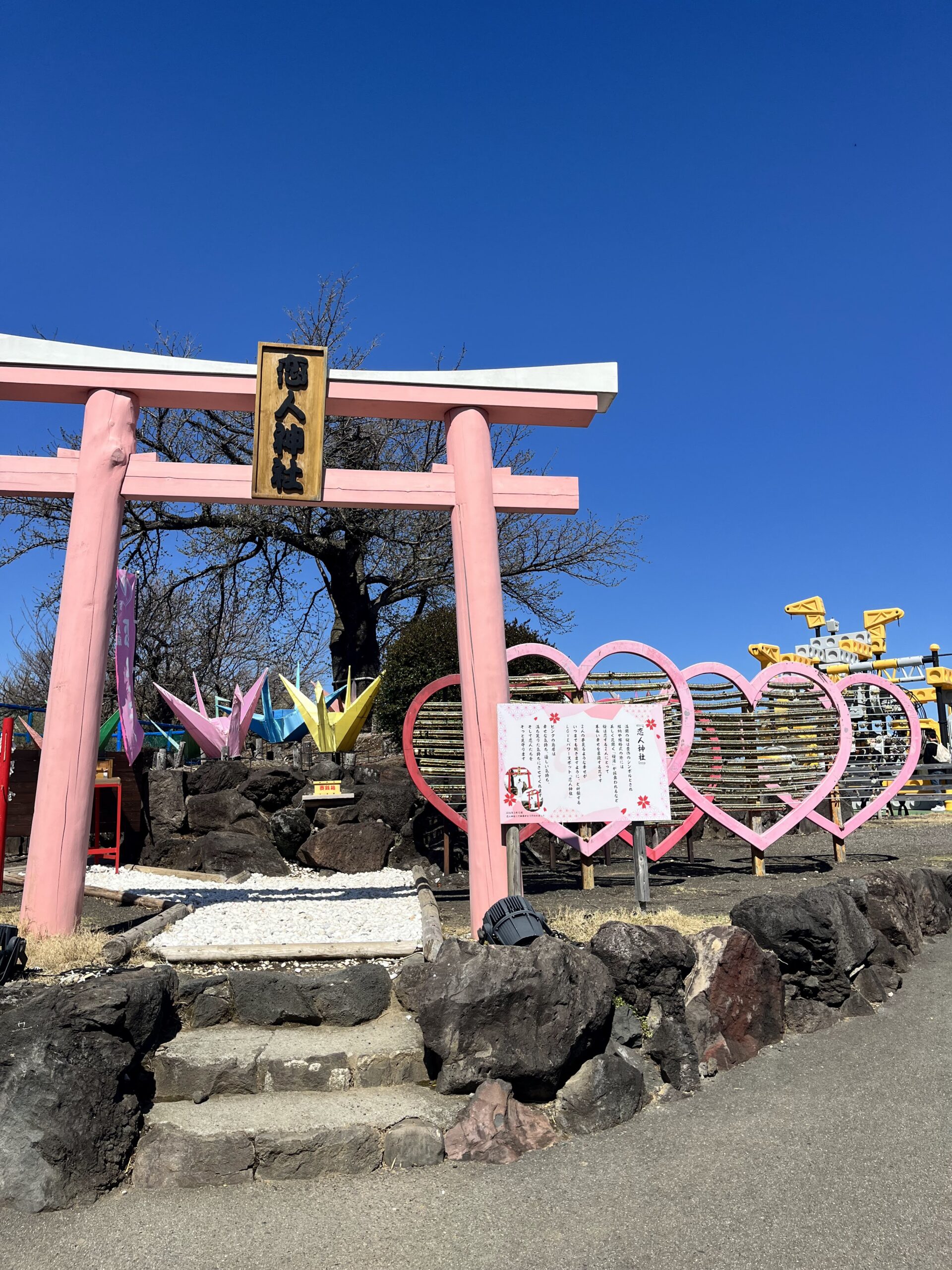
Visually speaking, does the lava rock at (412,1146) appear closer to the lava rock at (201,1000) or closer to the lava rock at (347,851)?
the lava rock at (201,1000)

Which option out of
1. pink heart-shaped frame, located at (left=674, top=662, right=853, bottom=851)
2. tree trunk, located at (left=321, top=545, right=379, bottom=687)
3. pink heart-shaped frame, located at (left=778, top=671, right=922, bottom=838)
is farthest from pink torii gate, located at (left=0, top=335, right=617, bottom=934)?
tree trunk, located at (left=321, top=545, right=379, bottom=687)

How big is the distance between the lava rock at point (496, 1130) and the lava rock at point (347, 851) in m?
6.25

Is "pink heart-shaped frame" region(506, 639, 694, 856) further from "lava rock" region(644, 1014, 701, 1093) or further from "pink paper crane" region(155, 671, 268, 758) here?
"pink paper crane" region(155, 671, 268, 758)

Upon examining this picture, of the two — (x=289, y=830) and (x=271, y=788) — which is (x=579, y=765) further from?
(x=271, y=788)

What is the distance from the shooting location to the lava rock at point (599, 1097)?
370 centimetres

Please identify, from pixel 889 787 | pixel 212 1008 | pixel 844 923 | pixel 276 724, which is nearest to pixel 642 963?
pixel 844 923

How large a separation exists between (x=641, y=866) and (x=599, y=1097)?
2529 millimetres

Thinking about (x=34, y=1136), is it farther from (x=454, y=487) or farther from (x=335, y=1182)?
(x=454, y=487)

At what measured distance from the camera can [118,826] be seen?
924 centimetres

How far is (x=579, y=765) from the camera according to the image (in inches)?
230

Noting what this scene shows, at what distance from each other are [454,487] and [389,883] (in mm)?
4438

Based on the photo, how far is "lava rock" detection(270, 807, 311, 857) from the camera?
9.90 metres

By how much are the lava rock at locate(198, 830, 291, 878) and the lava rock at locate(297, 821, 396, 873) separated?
39cm

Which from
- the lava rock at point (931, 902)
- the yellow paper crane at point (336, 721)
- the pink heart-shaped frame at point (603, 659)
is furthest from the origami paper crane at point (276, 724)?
the lava rock at point (931, 902)
